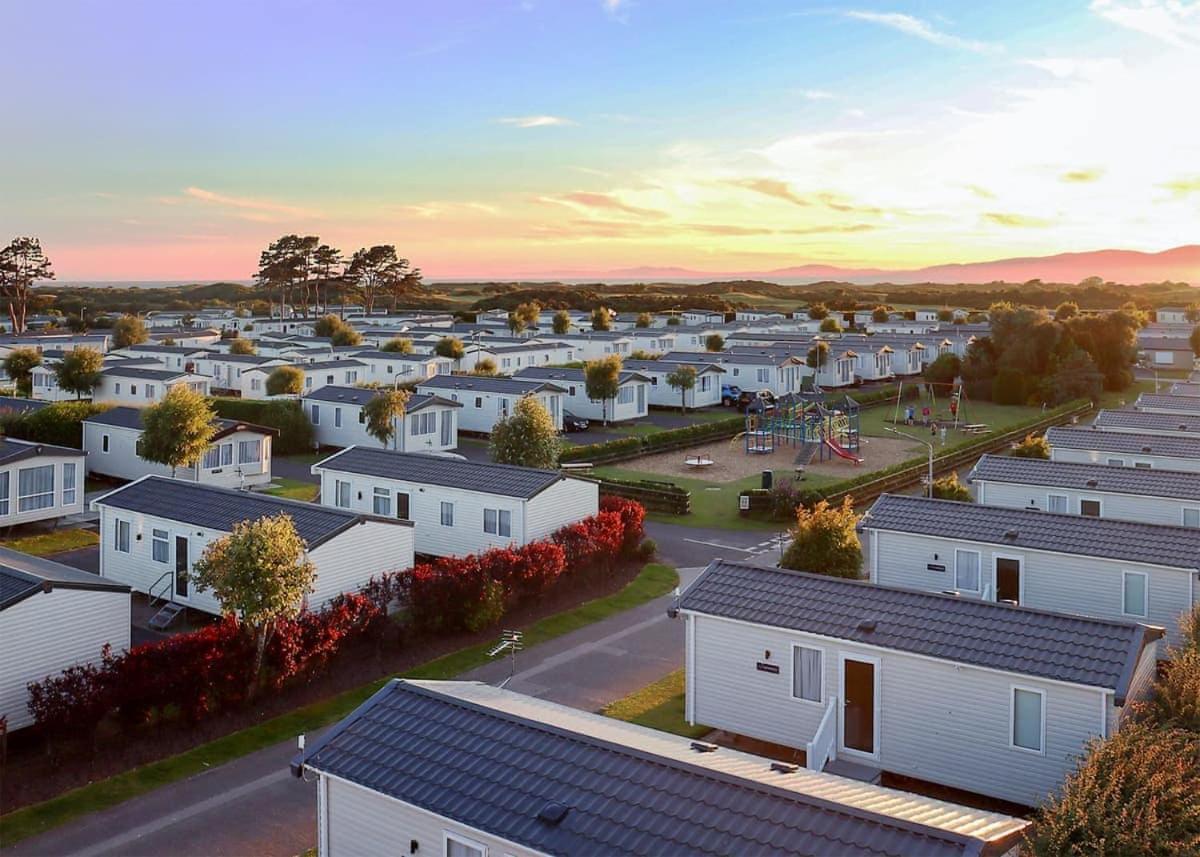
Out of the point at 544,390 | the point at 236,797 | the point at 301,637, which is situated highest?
the point at 544,390

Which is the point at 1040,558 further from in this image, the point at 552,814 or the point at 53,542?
the point at 53,542

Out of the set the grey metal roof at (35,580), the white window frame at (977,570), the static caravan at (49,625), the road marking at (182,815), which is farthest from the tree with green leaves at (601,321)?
the road marking at (182,815)

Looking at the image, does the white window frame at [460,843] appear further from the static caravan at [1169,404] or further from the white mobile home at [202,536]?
the static caravan at [1169,404]

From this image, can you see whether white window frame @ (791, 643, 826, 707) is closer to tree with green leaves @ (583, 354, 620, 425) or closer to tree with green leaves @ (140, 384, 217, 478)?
tree with green leaves @ (140, 384, 217, 478)

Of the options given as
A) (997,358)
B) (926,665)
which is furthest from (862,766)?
(997,358)

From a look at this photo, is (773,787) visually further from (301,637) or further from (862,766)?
(301,637)
